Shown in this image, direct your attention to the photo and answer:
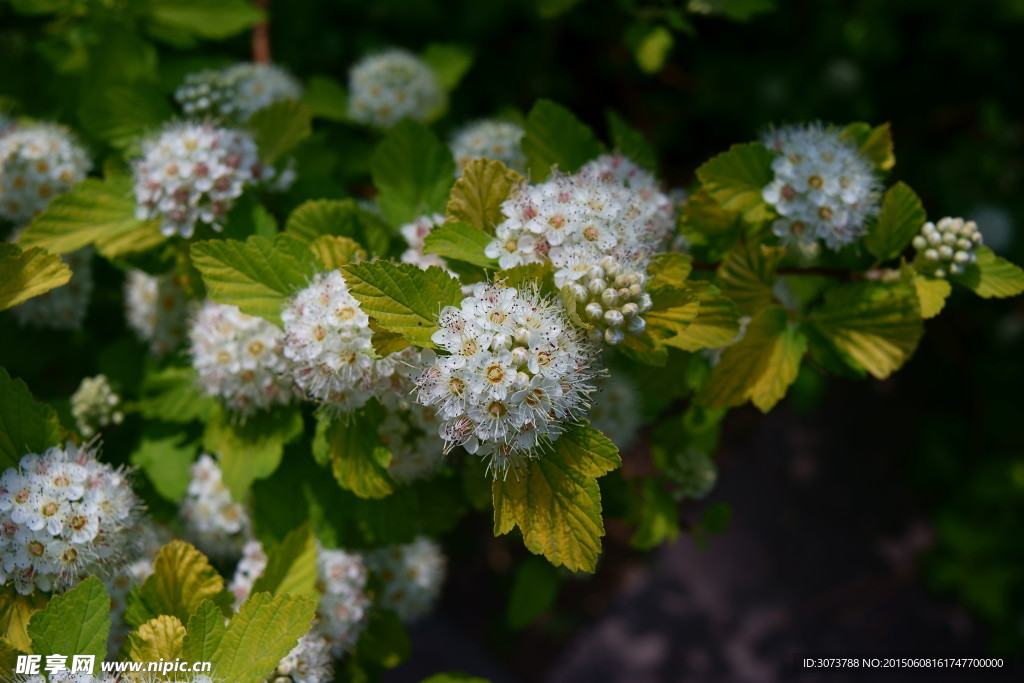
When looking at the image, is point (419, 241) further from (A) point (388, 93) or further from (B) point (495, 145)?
(A) point (388, 93)

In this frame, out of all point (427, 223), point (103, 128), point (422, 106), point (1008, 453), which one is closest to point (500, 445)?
point (427, 223)

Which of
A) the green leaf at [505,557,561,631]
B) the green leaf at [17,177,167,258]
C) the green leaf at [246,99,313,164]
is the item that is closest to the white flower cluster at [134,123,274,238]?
the green leaf at [17,177,167,258]

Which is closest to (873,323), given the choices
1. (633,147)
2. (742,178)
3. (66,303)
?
(742,178)

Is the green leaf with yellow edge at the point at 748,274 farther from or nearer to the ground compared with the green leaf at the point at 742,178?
nearer to the ground

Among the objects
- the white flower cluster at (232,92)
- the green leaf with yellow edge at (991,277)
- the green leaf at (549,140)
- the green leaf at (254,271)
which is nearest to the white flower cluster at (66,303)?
the white flower cluster at (232,92)

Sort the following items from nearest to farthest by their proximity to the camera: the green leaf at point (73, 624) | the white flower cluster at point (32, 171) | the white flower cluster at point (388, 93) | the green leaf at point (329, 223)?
the green leaf at point (73, 624)
the green leaf at point (329, 223)
the white flower cluster at point (32, 171)
the white flower cluster at point (388, 93)

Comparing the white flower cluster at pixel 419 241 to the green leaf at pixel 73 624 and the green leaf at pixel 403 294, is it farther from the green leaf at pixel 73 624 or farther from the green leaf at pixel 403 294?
the green leaf at pixel 73 624

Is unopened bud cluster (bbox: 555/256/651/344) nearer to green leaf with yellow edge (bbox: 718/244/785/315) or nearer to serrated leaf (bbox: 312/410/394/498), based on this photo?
green leaf with yellow edge (bbox: 718/244/785/315)
